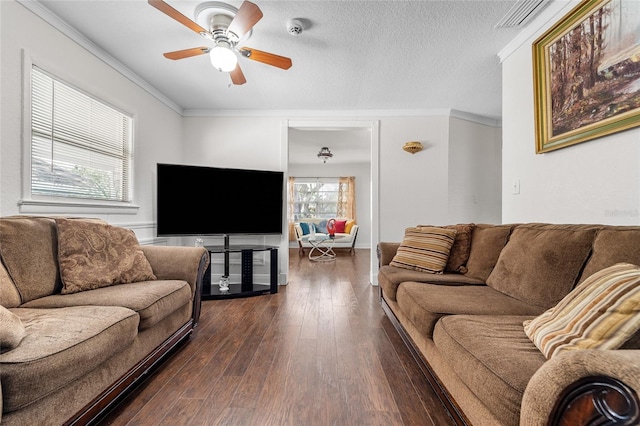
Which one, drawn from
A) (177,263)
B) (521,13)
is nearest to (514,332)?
(177,263)

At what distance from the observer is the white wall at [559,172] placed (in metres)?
1.62

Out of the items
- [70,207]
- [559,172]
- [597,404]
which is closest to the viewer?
[597,404]

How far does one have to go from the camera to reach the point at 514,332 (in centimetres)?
122

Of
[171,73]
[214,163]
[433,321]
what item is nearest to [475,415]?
[433,321]

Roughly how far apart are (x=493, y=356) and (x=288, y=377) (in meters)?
1.16

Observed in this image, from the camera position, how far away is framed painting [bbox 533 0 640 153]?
5.11 feet

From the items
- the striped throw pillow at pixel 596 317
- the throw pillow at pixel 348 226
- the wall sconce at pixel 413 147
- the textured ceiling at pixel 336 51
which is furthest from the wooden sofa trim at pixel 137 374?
the throw pillow at pixel 348 226

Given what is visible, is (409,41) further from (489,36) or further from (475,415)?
(475,415)

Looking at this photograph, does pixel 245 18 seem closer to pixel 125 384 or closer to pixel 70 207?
pixel 70 207

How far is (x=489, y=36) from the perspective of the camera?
2496 millimetres

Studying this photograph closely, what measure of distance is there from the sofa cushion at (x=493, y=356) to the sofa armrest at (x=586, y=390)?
121 mm

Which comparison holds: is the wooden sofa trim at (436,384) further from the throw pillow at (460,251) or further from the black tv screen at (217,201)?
the black tv screen at (217,201)

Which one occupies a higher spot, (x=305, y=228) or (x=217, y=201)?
(x=217, y=201)

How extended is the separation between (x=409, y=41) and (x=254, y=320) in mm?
2697
